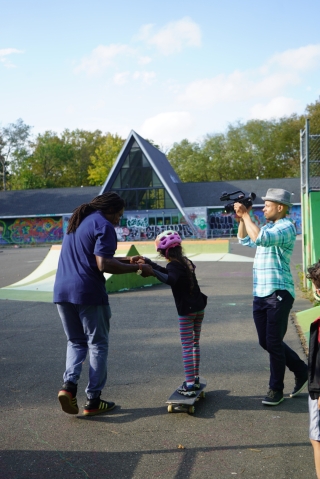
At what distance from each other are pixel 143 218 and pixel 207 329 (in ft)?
149

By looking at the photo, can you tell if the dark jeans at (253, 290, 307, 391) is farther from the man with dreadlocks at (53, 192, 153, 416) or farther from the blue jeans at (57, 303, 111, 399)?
the blue jeans at (57, 303, 111, 399)

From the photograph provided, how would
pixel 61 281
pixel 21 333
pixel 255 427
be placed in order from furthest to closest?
pixel 21 333
pixel 61 281
pixel 255 427

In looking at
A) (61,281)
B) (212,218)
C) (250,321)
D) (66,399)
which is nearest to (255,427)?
(66,399)

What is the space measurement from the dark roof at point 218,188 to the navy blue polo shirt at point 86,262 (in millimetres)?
50054

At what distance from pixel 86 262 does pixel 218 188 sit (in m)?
53.1

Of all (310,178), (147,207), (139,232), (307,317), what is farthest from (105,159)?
(307,317)

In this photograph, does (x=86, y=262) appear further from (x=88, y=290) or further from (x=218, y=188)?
(x=218, y=188)

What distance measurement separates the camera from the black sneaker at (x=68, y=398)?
181 inches

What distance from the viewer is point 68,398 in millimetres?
4598

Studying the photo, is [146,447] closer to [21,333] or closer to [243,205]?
[243,205]

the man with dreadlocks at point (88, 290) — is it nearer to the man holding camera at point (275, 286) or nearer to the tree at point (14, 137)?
the man holding camera at point (275, 286)

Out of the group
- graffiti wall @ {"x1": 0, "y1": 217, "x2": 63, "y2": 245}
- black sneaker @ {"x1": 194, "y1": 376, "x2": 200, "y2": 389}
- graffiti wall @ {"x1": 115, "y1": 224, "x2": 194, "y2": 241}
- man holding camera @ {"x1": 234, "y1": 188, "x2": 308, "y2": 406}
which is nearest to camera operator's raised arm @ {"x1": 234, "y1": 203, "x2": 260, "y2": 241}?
man holding camera @ {"x1": 234, "y1": 188, "x2": 308, "y2": 406}

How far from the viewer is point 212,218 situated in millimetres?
53500

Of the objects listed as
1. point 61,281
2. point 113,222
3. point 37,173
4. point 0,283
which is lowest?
point 0,283
